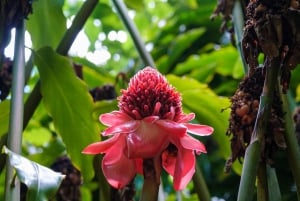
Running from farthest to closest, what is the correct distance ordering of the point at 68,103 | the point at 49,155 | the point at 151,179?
the point at 49,155, the point at 68,103, the point at 151,179

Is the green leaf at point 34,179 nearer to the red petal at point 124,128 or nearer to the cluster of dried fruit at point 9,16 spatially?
the red petal at point 124,128

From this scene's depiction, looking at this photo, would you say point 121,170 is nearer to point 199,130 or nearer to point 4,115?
point 199,130

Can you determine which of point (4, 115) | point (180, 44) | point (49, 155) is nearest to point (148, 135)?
point (4, 115)

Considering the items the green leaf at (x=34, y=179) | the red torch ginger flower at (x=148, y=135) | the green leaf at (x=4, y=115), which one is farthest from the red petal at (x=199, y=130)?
the green leaf at (x=4, y=115)

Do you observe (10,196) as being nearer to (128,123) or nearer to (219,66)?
(128,123)

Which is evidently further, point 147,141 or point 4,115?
point 4,115

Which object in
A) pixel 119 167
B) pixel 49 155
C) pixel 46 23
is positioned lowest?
pixel 49 155

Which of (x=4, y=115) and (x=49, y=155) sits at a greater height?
(x=4, y=115)

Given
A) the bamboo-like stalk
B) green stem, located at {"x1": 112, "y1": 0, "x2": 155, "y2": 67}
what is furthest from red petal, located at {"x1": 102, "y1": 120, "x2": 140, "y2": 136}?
green stem, located at {"x1": 112, "y1": 0, "x2": 155, "y2": 67}
